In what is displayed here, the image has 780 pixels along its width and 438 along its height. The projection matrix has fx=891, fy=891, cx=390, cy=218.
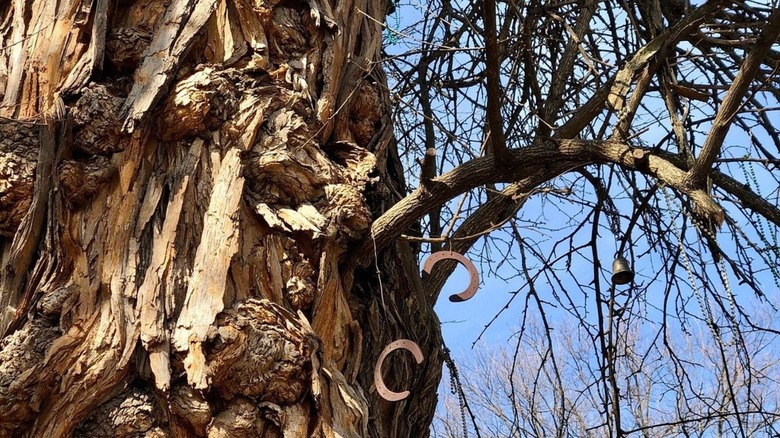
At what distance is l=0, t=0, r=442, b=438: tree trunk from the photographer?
1906 mm

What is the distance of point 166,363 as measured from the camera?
6.21 feet

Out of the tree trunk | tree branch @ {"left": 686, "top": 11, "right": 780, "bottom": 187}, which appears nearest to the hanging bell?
tree branch @ {"left": 686, "top": 11, "right": 780, "bottom": 187}

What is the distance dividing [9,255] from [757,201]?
195 centimetres

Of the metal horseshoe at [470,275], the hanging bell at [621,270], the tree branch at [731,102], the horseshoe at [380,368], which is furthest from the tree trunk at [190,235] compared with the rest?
the tree branch at [731,102]

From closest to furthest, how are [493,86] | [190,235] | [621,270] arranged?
[190,235] < [493,86] < [621,270]

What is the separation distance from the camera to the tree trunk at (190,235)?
1.91 metres

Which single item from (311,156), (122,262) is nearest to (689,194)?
(311,156)

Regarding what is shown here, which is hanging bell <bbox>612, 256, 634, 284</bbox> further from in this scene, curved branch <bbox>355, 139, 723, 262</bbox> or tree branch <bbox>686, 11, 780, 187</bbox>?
tree branch <bbox>686, 11, 780, 187</bbox>

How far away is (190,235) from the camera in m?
2.08

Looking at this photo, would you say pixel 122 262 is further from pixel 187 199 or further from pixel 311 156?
pixel 311 156

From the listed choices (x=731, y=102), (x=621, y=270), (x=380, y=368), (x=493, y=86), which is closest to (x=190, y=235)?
(x=380, y=368)

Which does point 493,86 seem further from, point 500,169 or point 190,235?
point 190,235

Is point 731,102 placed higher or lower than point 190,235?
higher

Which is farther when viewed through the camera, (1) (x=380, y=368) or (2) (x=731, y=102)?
(1) (x=380, y=368)
